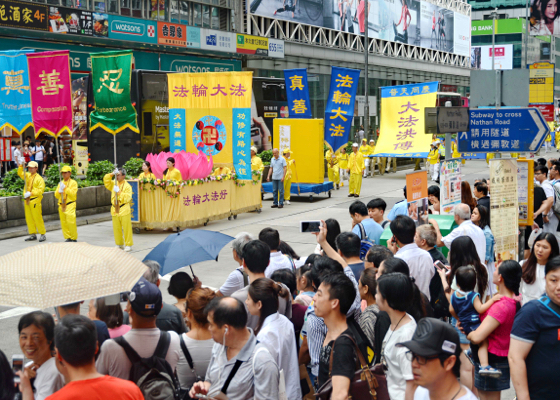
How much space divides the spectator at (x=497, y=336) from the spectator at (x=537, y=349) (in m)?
0.96

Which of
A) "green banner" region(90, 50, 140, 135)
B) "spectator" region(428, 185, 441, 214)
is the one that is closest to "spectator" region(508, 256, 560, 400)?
"spectator" region(428, 185, 441, 214)

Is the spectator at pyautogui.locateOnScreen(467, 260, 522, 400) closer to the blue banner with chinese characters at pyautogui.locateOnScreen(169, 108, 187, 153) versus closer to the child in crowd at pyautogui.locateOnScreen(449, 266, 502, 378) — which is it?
the child in crowd at pyautogui.locateOnScreen(449, 266, 502, 378)

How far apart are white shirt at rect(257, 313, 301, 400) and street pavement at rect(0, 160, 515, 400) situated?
2.88 meters

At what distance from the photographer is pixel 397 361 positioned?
149 inches

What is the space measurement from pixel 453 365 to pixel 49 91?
1347cm

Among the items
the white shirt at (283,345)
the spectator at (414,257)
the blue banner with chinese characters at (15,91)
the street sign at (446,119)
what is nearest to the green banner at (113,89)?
the blue banner with chinese characters at (15,91)

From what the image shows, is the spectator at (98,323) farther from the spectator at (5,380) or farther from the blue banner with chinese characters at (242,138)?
the blue banner with chinese characters at (242,138)

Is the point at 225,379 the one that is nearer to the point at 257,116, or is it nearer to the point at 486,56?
the point at 257,116

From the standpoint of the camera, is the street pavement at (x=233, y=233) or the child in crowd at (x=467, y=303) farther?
the street pavement at (x=233, y=233)

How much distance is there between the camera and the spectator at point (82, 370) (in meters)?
3.06

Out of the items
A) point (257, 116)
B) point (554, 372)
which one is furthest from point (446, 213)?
point (257, 116)

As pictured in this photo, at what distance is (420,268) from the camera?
229 inches

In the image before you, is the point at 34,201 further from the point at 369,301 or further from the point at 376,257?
the point at 369,301

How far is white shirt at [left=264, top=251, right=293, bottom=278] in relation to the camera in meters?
5.84
